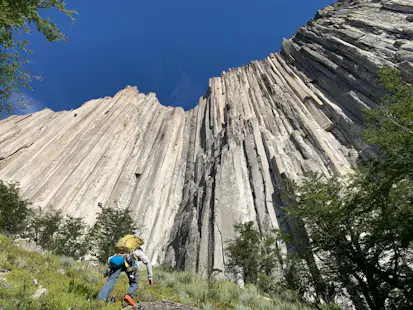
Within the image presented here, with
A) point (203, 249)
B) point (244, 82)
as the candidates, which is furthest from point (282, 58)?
point (203, 249)

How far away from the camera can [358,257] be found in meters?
11.5

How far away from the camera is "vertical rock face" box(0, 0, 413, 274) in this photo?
102ft

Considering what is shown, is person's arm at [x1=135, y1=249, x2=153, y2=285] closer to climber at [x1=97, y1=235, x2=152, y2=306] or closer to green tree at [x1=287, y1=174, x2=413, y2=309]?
climber at [x1=97, y1=235, x2=152, y2=306]

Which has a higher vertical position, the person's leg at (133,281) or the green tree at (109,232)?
the green tree at (109,232)

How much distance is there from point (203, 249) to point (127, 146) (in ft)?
104

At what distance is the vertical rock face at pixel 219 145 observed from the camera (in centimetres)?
3120

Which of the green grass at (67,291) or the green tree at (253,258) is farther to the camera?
the green tree at (253,258)

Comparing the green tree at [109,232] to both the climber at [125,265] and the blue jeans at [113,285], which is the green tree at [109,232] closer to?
A: the climber at [125,265]

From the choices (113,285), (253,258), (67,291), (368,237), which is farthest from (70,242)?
(368,237)

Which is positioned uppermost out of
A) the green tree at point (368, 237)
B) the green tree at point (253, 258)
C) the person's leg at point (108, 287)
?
the green tree at point (253, 258)

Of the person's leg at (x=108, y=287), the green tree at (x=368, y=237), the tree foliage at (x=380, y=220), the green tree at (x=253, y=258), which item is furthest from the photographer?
the green tree at (x=253, y=258)

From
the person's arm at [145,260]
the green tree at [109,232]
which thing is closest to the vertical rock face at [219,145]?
the green tree at [109,232]

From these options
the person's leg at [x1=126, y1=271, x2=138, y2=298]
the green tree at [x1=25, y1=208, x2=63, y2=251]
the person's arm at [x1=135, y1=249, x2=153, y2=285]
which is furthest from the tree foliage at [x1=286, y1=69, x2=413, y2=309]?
the green tree at [x1=25, y1=208, x2=63, y2=251]

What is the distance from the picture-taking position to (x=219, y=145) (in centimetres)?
4491
